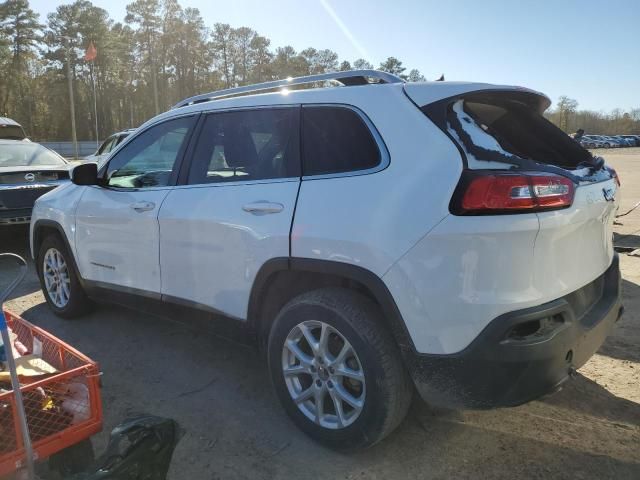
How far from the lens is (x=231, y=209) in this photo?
9.77ft

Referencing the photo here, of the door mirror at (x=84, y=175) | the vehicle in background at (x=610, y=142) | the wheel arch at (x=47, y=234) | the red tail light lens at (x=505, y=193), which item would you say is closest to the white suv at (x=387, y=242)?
the red tail light lens at (x=505, y=193)

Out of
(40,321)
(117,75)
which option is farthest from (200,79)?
(40,321)

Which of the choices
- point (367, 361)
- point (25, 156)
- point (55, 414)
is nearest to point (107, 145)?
point (25, 156)

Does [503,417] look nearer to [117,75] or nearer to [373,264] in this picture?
[373,264]

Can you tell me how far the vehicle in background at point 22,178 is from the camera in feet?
21.9

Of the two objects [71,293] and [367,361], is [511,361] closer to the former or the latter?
[367,361]

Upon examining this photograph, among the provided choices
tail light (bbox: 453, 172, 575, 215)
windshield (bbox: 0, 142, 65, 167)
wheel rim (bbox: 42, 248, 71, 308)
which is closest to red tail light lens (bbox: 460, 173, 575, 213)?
tail light (bbox: 453, 172, 575, 215)

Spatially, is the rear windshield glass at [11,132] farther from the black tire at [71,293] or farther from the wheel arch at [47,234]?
the black tire at [71,293]

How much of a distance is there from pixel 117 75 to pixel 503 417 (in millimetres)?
81374

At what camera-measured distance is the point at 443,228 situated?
216 cm

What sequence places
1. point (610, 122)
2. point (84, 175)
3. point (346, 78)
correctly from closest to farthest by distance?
point (346, 78) → point (84, 175) → point (610, 122)

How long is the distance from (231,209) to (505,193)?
151 centimetres

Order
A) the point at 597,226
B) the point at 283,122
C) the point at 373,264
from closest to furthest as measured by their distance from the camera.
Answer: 1. the point at 373,264
2. the point at 597,226
3. the point at 283,122

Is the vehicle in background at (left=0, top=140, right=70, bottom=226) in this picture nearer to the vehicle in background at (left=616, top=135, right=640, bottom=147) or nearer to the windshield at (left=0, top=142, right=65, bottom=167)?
the windshield at (left=0, top=142, right=65, bottom=167)
